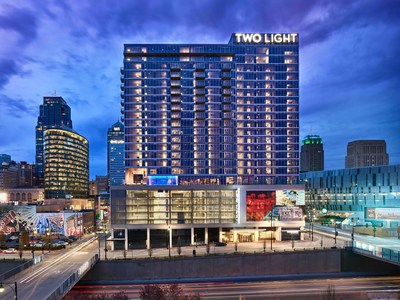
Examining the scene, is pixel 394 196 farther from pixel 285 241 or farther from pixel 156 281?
pixel 156 281

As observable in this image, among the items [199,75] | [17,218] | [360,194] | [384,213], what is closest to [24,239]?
[17,218]

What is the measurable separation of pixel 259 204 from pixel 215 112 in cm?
4182

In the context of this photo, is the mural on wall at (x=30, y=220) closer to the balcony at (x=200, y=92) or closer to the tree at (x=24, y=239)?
the tree at (x=24, y=239)

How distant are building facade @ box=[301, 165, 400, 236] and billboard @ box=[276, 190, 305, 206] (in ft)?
89.6

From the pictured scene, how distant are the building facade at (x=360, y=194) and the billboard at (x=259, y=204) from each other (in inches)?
1409

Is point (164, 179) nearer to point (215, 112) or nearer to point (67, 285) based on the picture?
point (215, 112)

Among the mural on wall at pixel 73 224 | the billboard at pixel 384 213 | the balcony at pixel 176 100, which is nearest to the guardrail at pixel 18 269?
the mural on wall at pixel 73 224

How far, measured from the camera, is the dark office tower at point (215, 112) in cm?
12812

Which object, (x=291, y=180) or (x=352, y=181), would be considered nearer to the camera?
(x=291, y=180)

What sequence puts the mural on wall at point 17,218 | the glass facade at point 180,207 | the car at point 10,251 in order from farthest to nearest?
the mural on wall at point 17,218 < the glass facade at point 180,207 < the car at point 10,251

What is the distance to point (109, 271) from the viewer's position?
7388cm

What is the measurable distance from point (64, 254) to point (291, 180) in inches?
3314

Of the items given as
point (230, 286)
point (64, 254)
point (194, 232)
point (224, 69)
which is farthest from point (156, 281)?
point (224, 69)

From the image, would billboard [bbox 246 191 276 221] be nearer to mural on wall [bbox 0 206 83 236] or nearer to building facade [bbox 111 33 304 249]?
building facade [bbox 111 33 304 249]
